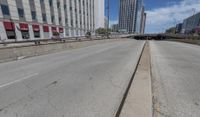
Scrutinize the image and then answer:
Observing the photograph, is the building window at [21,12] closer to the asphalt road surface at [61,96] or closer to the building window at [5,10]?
the building window at [5,10]

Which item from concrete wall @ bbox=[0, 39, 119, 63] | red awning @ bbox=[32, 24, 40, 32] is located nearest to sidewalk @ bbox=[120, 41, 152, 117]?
concrete wall @ bbox=[0, 39, 119, 63]

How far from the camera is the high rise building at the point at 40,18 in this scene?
24061 mm

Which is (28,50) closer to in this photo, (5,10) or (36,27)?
(5,10)

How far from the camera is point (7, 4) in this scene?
936 inches

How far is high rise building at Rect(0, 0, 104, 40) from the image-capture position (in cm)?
2406

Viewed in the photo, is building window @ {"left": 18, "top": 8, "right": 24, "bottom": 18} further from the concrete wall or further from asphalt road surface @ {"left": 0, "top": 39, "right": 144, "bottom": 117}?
asphalt road surface @ {"left": 0, "top": 39, "right": 144, "bottom": 117}

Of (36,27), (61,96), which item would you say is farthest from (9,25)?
(61,96)

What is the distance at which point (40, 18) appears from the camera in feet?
100

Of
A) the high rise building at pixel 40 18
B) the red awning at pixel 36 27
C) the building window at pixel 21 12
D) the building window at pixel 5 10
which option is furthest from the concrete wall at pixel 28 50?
the building window at pixel 21 12

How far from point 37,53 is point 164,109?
1260cm

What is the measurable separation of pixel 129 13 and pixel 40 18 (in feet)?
363

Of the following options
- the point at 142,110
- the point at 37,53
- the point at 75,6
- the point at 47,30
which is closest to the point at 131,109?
the point at 142,110

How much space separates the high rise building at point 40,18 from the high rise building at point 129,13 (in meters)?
84.8

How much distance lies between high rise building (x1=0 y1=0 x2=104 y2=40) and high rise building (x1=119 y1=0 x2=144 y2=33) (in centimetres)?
8482
